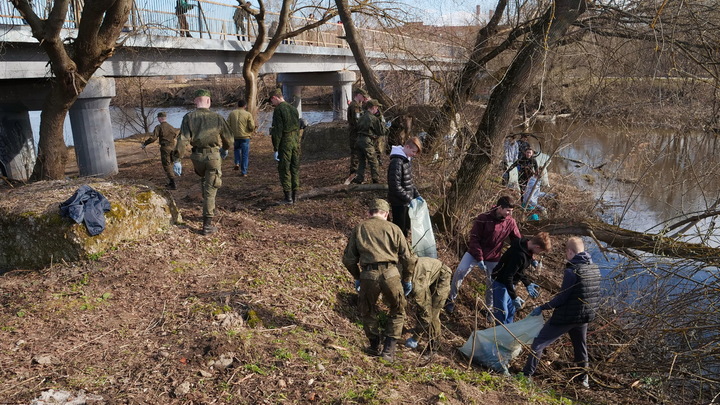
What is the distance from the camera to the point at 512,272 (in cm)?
548

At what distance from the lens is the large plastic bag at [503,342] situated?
16.7ft

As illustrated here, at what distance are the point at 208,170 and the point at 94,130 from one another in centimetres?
917

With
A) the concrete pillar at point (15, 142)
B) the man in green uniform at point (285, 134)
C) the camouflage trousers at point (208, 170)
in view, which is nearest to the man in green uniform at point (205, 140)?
the camouflage trousers at point (208, 170)

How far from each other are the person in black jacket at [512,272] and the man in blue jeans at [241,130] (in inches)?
221

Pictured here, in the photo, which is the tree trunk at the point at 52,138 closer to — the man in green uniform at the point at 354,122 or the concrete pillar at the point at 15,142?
the man in green uniform at the point at 354,122

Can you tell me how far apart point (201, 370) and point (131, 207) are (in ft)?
9.55

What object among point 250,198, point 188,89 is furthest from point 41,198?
point 188,89

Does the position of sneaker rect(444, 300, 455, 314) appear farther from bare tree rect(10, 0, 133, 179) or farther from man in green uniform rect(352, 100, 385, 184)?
bare tree rect(10, 0, 133, 179)

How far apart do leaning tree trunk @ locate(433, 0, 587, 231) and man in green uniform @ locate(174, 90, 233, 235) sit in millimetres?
3351

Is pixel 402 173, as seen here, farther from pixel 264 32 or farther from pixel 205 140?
pixel 264 32

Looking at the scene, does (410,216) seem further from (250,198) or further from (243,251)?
(250,198)

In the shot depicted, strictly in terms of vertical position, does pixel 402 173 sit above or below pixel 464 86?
below

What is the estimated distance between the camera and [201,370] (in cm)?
377

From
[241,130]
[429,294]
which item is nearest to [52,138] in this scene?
[241,130]
